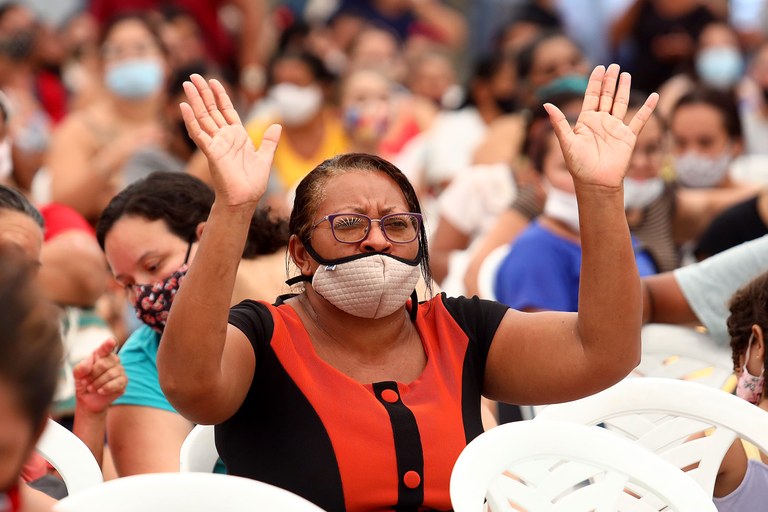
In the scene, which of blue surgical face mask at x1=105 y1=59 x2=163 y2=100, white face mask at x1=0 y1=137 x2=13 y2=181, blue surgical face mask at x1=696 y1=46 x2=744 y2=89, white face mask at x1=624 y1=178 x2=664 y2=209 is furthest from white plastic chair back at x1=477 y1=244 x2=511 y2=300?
blue surgical face mask at x1=696 y1=46 x2=744 y2=89

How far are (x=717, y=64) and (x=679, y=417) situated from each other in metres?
6.33

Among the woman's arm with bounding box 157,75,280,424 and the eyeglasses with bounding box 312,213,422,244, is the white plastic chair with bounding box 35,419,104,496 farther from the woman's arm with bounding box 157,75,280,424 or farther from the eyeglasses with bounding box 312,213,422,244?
the eyeglasses with bounding box 312,213,422,244

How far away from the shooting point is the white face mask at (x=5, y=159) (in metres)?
4.40

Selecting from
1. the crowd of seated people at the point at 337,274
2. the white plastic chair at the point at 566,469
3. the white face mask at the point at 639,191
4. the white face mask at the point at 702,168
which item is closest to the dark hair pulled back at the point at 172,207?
the crowd of seated people at the point at 337,274

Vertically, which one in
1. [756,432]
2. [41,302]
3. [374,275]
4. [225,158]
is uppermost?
[225,158]

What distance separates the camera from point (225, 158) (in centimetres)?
225

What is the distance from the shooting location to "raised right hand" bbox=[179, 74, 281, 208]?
2.22 metres

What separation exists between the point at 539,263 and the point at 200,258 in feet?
7.14

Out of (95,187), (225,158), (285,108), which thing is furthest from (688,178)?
(225,158)

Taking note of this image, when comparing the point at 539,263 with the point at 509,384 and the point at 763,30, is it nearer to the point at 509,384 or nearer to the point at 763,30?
the point at 509,384

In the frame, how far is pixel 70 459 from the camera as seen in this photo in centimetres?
263

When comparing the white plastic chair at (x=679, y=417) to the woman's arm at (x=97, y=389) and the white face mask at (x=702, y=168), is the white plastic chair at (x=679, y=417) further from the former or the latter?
the white face mask at (x=702, y=168)

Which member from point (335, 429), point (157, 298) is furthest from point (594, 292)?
point (157, 298)

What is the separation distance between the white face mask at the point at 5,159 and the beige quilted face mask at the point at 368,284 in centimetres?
→ 234
